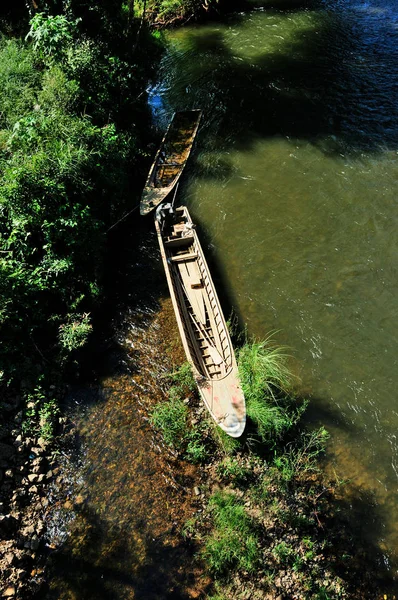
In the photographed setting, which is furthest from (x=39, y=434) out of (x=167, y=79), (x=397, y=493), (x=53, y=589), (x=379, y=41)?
(x=379, y=41)

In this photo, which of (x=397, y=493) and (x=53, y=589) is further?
(x=397, y=493)

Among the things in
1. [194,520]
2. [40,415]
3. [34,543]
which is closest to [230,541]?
[194,520]

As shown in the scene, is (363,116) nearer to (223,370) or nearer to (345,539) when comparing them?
(223,370)

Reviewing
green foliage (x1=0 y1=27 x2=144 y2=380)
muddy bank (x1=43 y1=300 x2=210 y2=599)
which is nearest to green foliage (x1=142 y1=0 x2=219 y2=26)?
green foliage (x1=0 y1=27 x2=144 y2=380)

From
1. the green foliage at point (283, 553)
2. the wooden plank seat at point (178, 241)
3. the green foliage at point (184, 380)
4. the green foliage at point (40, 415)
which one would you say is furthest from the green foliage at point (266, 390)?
the green foliage at point (40, 415)

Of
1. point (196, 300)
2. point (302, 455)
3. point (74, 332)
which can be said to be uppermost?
point (74, 332)

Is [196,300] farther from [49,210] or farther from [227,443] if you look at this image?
[49,210]

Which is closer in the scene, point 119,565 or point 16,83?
point 119,565
